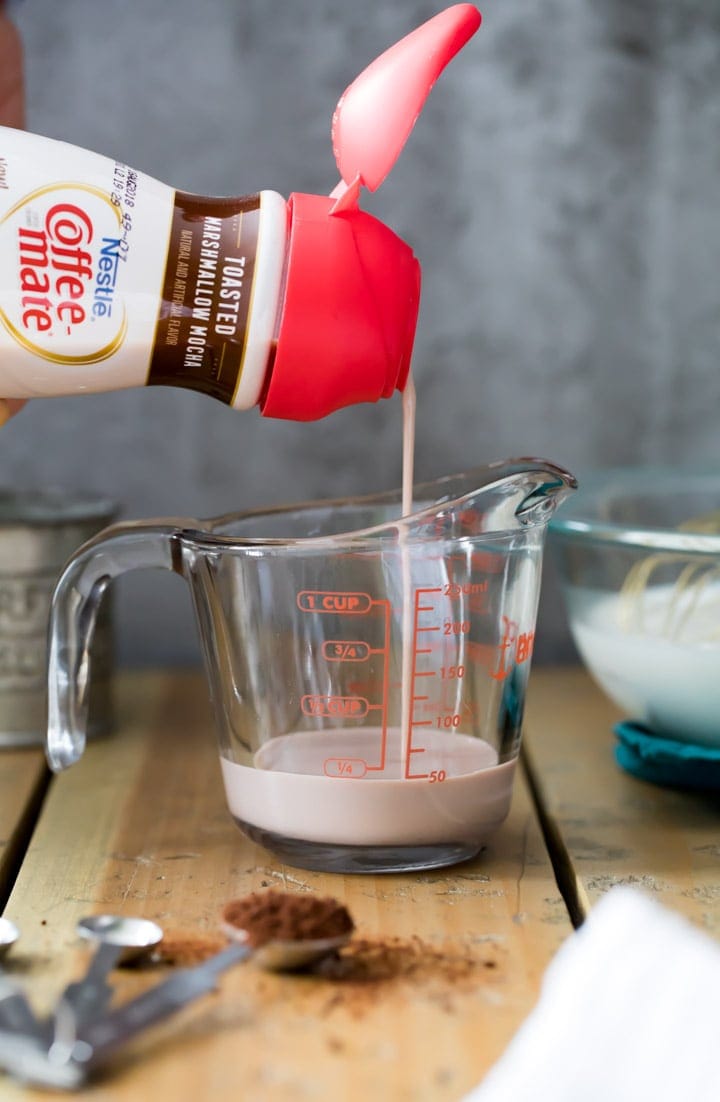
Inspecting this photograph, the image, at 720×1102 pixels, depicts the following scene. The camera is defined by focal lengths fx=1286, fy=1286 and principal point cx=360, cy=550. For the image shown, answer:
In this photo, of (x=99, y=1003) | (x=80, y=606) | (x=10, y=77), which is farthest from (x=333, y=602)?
(x=10, y=77)

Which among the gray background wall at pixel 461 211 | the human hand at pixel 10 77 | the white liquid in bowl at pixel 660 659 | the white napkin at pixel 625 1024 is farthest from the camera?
the gray background wall at pixel 461 211

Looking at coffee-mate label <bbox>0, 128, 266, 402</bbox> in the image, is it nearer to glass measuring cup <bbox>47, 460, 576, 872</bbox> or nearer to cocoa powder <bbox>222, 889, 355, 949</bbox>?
glass measuring cup <bbox>47, 460, 576, 872</bbox>

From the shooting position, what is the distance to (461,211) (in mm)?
1179

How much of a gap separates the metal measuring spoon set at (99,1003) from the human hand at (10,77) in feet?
2.00

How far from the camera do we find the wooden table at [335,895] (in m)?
0.55

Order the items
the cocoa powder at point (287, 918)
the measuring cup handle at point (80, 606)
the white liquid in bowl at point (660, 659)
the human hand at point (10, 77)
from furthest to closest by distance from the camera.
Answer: the human hand at point (10, 77)
the white liquid in bowl at point (660, 659)
the measuring cup handle at point (80, 606)
the cocoa powder at point (287, 918)

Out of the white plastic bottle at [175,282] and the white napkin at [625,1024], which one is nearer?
the white napkin at [625,1024]

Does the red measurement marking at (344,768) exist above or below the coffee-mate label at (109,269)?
below

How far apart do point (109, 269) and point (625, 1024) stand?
0.45 metres

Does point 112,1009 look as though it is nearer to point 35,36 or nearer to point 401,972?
point 401,972

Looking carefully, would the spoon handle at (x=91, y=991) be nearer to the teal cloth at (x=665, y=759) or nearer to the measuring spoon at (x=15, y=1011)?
the measuring spoon at (x=15, y=1011)

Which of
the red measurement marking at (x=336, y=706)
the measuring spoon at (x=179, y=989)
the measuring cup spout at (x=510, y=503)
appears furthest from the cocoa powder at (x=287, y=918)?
the measuring cup spout at (x=510, y=503)

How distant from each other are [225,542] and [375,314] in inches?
6.0

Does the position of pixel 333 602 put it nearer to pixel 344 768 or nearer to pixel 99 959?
pixel 344 768
